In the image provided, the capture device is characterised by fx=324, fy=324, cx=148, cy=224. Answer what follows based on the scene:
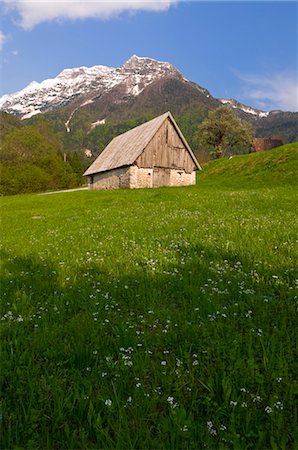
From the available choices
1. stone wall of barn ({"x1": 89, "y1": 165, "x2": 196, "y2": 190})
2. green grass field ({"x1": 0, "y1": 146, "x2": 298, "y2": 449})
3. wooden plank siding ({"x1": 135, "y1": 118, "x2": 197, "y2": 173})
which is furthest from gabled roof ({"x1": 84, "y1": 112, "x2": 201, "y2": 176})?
green grass field ({"x1": 0, "y1": 146, "x2": 298, "y2": 449})

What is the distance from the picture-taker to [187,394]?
128 inches

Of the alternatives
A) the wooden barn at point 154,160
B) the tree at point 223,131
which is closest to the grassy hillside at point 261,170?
the wooden barn at point 154,160

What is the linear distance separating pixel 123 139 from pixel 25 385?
58452 millimetres

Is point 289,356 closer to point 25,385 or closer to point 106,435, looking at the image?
point 106,435

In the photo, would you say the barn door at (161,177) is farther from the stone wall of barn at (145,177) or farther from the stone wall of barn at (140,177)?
the stone wall of barn at (140,177)

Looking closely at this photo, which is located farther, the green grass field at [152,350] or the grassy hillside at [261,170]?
the grassy hillside at [261,170]

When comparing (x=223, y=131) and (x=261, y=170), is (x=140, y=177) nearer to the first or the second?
(x=261, y=170)

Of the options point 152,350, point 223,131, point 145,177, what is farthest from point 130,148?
point 152,350

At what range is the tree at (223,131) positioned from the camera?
8312cm

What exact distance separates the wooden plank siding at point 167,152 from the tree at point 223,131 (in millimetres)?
36965

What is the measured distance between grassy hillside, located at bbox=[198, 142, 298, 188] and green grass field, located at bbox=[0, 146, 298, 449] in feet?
95.0

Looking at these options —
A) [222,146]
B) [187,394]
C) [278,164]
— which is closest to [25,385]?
[187,394]

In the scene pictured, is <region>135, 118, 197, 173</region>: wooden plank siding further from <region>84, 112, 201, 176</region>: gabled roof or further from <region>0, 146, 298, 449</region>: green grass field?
<region>0, 146, 298, 449</region>: green grass field

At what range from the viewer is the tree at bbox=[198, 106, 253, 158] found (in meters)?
83.1
